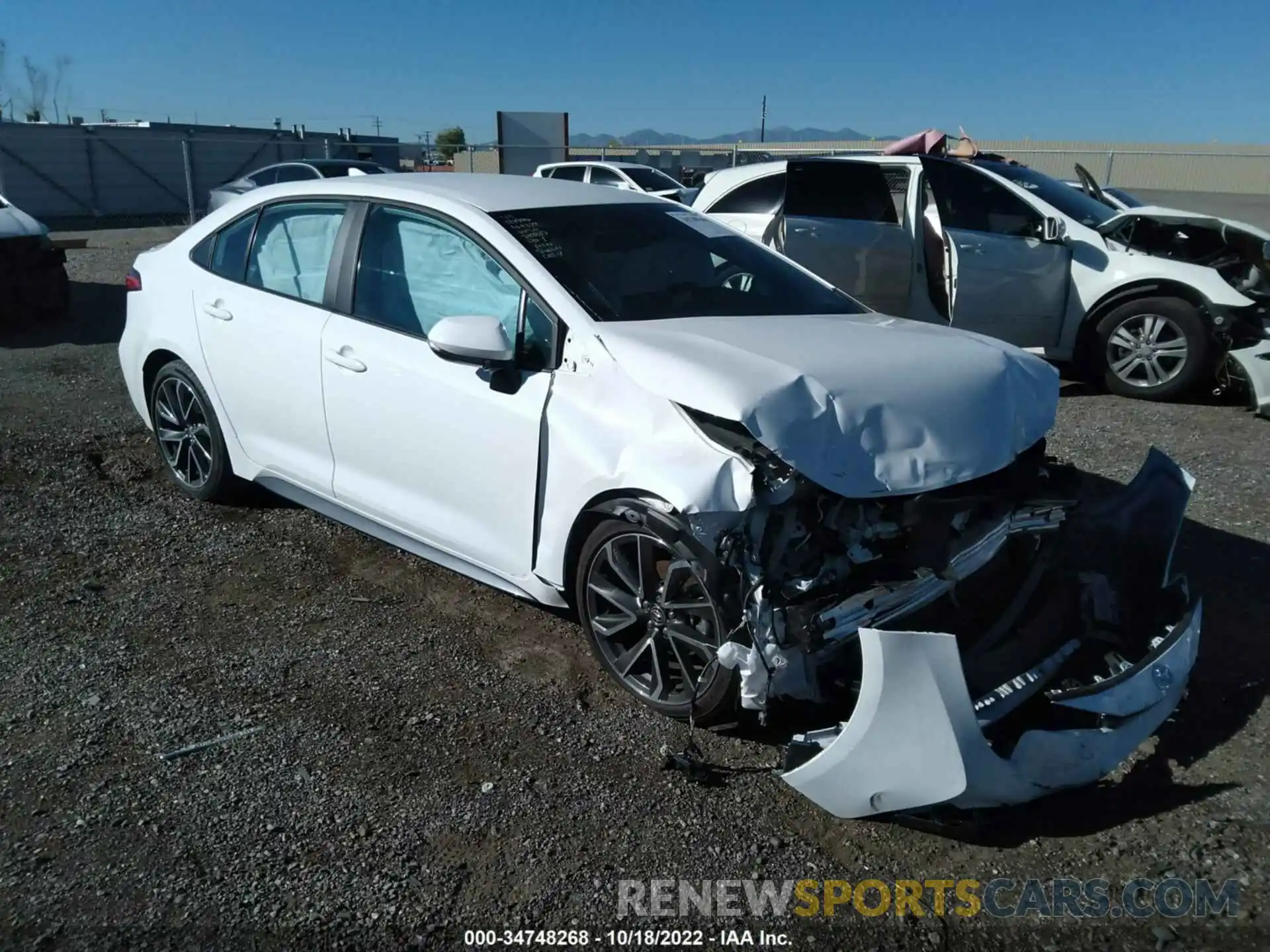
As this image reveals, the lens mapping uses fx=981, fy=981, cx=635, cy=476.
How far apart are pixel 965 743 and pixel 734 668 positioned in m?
0.70

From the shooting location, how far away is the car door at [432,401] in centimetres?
357

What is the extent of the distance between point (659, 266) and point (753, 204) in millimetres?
5040

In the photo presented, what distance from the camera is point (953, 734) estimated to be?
8.43 ft

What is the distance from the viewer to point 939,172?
27.0ft

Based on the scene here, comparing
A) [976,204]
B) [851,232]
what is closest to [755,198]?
[851,232]

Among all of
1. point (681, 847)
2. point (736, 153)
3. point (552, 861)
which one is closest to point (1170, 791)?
point (681, 847)

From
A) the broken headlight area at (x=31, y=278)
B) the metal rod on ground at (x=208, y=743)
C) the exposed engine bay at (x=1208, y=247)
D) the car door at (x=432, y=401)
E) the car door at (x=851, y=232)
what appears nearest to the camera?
the metal rod on ground at (x=208, y=743)

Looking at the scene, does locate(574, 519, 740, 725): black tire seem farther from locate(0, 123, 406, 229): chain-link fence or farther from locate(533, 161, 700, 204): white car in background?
locate(0, 123, 406, 229): chain-link fence

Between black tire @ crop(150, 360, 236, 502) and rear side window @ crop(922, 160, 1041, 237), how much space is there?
19.3 feet

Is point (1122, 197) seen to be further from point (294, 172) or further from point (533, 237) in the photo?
point (294, 172)

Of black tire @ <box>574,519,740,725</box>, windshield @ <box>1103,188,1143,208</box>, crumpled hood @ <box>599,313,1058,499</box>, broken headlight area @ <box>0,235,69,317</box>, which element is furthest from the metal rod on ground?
windshield @ <box>1103,188,1143,208</box>

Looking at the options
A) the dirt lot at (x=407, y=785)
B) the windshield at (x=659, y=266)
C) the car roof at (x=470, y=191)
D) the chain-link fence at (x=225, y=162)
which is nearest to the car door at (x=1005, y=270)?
the dirt lot at (x=407, y=785)

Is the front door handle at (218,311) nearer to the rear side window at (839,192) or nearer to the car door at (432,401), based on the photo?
the car door at (432,401)

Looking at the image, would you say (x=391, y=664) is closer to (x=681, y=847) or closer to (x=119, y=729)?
(x=119, y=729)
